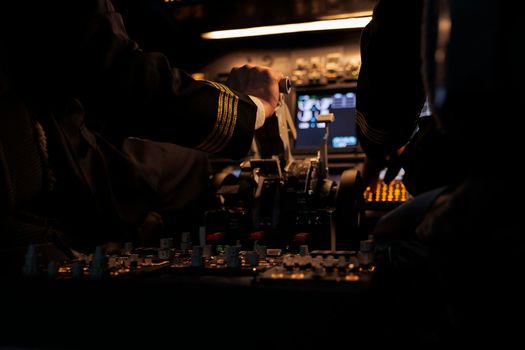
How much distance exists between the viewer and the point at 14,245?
0.99 m

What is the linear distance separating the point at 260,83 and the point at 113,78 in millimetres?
492

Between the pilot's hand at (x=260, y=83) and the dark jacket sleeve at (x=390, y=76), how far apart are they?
0.24 metres

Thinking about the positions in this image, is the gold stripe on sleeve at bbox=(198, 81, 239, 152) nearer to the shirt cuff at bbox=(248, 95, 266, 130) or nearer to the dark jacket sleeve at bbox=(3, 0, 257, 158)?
the dark jacket sleeve at bbox=(3, 0, 257, 158)

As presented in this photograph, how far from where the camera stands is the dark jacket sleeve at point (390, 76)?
985 mm

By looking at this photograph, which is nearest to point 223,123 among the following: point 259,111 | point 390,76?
point 259,111

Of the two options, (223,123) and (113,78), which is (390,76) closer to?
(223,123)

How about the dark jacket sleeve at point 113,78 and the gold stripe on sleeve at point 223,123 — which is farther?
the gold stripe on sleeve at point 223,123

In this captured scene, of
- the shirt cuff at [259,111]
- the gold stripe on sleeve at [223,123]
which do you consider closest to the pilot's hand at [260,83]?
the shirt cuff at [259,111]

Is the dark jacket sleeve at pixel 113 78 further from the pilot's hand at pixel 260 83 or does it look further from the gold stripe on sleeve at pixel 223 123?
the pilot's hand at pixel 260 83

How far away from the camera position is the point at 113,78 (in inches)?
39.0

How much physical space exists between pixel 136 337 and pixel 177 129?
610mm

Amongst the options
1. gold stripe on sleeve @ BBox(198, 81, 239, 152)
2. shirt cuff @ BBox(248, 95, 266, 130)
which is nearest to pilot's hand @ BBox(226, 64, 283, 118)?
shirt cuff @ BBox(248, 95, 266, 130)

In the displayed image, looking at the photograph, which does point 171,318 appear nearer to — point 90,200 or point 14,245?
point 14,245

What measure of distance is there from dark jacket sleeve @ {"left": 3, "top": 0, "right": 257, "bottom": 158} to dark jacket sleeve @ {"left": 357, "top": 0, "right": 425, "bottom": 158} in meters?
0.33
